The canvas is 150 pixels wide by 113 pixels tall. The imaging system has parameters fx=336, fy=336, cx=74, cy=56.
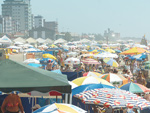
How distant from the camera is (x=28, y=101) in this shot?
8.23 meters

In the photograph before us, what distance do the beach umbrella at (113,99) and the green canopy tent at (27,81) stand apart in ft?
2.71

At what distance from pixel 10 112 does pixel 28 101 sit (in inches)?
46.9

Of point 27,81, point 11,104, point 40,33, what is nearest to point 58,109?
point 27,81

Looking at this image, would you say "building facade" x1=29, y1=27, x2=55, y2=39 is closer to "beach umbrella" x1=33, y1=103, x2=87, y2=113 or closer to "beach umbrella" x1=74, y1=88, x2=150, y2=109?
"beach umbrella" x1=74, y1=88, x2=150, y2=109

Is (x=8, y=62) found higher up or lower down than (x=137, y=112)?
higher up

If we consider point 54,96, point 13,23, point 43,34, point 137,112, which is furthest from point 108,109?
point 13,23

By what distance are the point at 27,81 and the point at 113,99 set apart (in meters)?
1.86

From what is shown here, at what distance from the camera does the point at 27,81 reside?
6711mm

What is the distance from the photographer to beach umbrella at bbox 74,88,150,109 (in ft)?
22.6

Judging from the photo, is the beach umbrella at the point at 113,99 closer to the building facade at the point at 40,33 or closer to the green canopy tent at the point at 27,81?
the green canopy tent at the point at 27,81

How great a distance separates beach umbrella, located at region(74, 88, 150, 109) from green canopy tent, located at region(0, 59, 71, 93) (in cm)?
83

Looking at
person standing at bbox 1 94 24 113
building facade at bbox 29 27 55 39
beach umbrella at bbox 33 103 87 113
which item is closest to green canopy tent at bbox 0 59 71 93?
person standing at bbox 1 94 24 113

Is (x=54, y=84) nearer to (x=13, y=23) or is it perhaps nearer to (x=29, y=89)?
Result: (x=29, y=89)

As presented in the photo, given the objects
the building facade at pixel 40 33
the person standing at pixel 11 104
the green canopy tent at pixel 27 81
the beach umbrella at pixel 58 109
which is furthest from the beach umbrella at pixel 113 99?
the building facade at pixel 40 33
